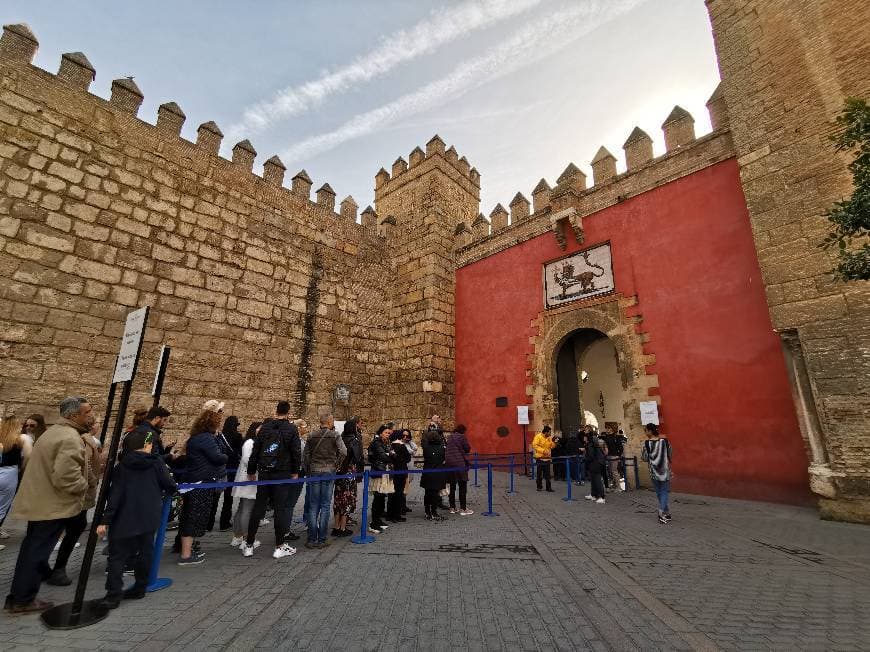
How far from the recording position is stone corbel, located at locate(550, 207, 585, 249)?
1010 centimetres

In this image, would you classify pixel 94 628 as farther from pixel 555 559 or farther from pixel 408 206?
pixel 408 206

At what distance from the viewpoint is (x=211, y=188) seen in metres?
9.25

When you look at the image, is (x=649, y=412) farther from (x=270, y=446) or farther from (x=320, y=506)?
(x=270, y=446)

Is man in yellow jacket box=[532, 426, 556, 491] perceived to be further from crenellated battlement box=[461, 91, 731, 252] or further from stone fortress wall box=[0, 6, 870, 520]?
crenellated battlement box=[461, 91, 731, 252]

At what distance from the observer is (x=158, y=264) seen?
8164 millimetres

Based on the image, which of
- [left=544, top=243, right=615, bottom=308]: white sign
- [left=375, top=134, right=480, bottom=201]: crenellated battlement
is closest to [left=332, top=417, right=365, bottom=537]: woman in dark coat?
[left=544, top=243, right=615, bottom=308]: white sign

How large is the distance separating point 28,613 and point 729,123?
1191 cm

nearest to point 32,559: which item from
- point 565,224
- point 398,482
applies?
point 398,482

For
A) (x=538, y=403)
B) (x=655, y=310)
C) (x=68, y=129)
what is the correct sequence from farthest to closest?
(x=538, y=403) → (x=655, y=310) → (x=68, y=129)

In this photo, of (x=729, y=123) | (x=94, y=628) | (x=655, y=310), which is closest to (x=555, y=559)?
(x=94, y=628)

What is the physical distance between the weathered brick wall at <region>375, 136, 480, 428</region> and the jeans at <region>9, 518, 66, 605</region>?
8.55 metres

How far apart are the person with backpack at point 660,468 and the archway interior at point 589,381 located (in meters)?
A: 4.23

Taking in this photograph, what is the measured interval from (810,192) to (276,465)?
28.7 ft

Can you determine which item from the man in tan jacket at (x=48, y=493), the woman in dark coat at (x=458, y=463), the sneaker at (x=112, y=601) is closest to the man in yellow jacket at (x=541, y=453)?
the woman in dark coat at (x=458, y=463)
